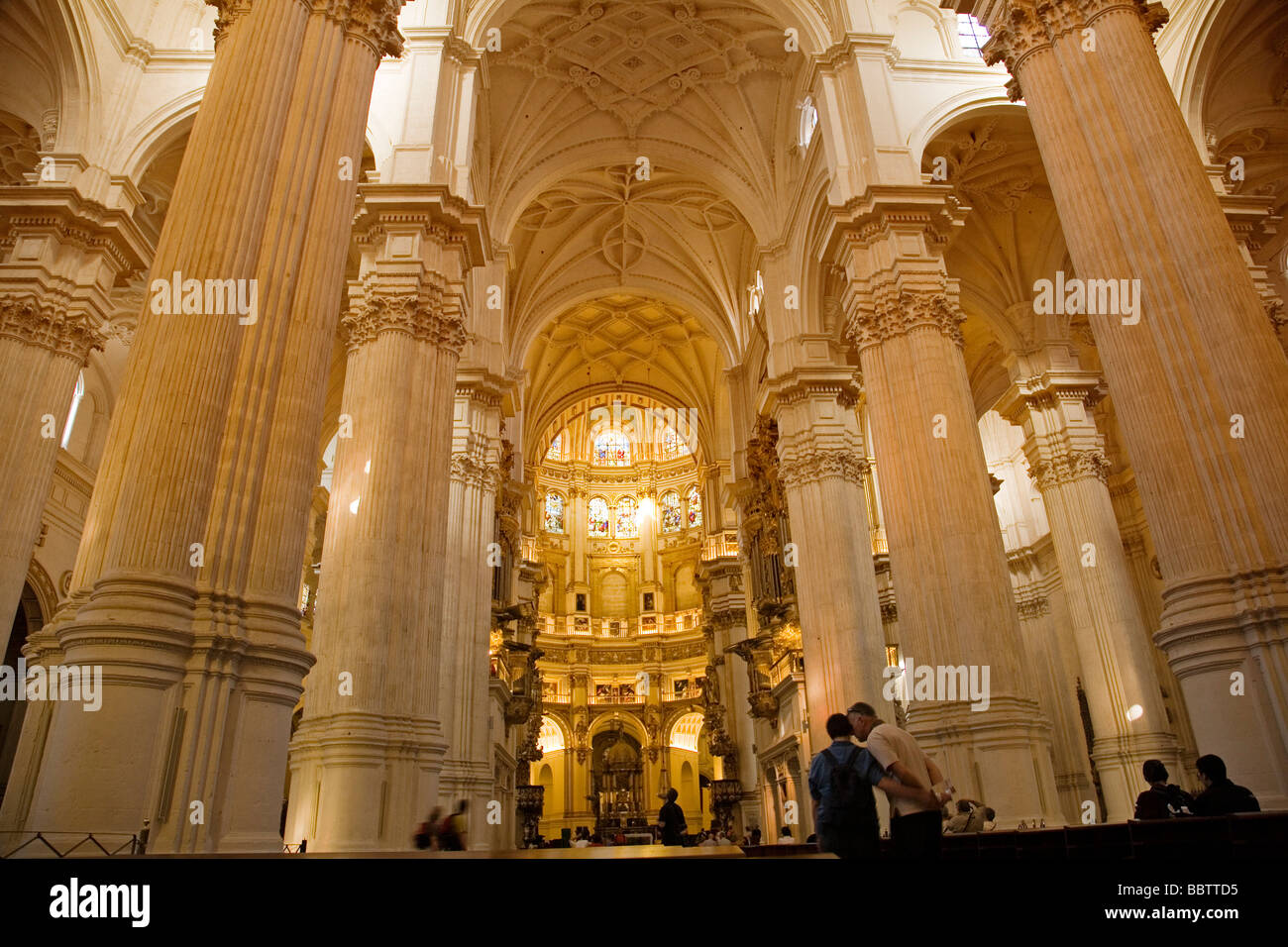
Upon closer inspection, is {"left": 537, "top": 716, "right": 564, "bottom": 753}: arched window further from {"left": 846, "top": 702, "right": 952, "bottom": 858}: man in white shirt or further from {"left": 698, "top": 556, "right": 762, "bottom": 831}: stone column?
{"left": 846, "top": 702, "right": 952, "bottom": 858}: man in white shirt

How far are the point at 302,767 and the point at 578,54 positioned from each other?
17.3m

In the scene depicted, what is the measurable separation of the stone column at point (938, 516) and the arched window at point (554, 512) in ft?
95.8

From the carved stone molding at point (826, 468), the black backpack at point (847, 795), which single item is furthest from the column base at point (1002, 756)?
the carved stone molding at point (826, 468)

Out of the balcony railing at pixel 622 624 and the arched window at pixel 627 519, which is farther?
the arched window at pixel 627 519

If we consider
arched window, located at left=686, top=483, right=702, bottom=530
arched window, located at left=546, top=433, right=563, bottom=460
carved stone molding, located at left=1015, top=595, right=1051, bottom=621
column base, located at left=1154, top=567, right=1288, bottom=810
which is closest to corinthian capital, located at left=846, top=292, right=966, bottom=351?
column base, located at left=1154, top=567, right=1288, bottom=810

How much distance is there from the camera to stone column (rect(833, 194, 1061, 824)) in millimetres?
10773

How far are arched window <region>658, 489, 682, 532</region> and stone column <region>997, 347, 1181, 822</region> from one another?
23.9m

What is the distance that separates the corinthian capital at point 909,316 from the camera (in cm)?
1301

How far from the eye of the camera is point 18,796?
21.7 feet

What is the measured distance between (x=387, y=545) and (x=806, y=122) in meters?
14.0
